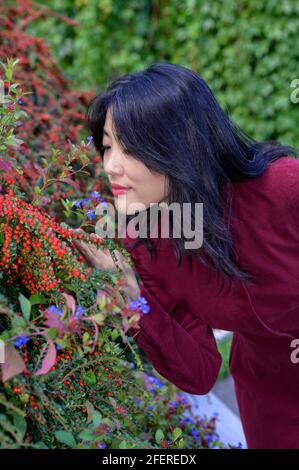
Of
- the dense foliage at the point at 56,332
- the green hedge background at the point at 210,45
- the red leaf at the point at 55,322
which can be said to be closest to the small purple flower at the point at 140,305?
the dense foliage at the point at 56,332

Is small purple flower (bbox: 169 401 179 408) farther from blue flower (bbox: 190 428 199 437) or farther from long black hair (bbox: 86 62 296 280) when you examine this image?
long black hair (bbox: 86 62 296 280)

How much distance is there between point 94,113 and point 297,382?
0.98 metres

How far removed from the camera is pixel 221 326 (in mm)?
1715

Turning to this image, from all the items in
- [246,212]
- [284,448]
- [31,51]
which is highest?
[31,51]

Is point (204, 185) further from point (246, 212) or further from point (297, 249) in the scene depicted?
point (297, 249)

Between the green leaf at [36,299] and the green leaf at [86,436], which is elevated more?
the green leaf at [36,299]

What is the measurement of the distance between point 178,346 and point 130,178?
18.4 inches

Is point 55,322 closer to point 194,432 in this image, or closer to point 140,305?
point 140,305

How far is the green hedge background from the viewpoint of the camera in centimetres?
432

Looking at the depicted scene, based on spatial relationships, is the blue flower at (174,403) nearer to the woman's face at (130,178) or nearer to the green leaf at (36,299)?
the woman's face at (130,178)

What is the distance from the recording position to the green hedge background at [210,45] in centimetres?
432

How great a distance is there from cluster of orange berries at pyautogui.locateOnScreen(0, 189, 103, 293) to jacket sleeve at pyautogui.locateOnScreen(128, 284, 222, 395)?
0.33 meters

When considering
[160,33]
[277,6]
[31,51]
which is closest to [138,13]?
[160,33]

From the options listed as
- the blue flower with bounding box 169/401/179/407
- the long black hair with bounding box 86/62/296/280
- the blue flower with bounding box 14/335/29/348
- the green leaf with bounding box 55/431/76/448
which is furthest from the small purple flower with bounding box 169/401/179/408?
the blue flower with bounding box 14/335/29/348
